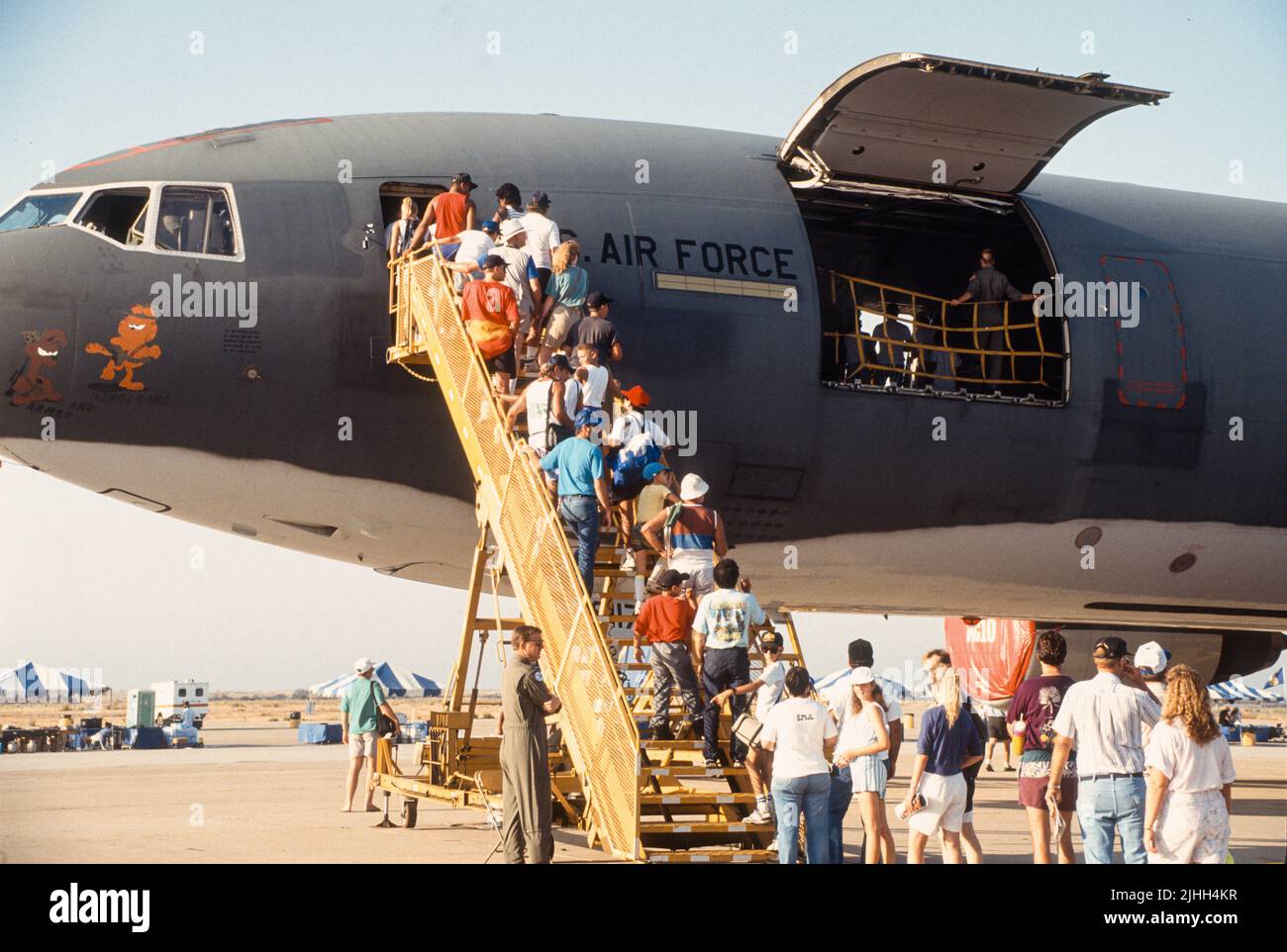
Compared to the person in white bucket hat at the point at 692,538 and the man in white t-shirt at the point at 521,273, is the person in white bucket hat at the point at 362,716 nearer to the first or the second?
the man in white t-shirt at the point at 521,273

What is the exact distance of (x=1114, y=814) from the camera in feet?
32.2

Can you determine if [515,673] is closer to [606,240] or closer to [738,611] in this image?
[738,611]

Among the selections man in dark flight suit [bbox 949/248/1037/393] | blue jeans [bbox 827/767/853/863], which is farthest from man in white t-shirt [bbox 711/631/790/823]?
man in dark flight suit [bbox 949/248/1037/393]

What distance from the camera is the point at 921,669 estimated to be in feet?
41.5

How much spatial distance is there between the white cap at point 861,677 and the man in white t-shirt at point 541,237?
4975 millimetres

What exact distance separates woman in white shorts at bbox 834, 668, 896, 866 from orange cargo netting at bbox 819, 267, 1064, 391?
17.0ft

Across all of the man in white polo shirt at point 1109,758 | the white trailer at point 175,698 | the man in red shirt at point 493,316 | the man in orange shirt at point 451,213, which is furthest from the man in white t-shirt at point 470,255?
the white trailer at point 175,698

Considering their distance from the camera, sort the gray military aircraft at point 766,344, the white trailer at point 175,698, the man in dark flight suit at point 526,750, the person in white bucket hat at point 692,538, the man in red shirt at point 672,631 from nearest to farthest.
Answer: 1. the man in dark flight suit at point 526,750
2. the man in red shirt at point 672,631
3. the person in white bucket hat at point 692,538
4. the gray military aircraft at point 766,344
5. the white trailer at point 175,698

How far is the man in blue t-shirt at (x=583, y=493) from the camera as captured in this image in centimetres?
1209

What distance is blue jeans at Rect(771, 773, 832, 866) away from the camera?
10.5 meters

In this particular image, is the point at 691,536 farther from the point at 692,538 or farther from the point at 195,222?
the point at 195,222

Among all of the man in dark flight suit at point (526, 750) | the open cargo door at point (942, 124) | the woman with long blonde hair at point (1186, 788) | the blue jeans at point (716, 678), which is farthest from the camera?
the open cargo door at point (942, 124)
